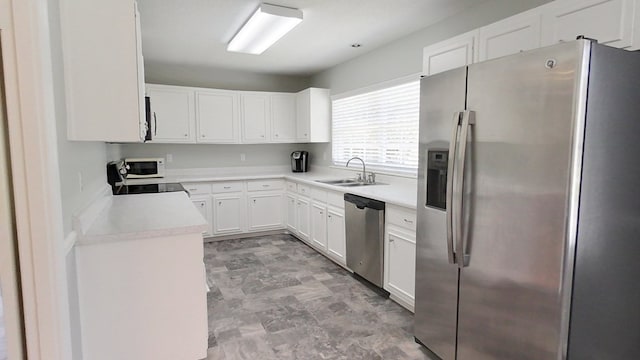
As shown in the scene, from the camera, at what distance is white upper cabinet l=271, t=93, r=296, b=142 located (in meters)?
5.50

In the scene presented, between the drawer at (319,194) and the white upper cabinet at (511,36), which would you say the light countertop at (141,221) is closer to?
the drawer at (319,194)

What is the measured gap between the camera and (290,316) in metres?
2.80

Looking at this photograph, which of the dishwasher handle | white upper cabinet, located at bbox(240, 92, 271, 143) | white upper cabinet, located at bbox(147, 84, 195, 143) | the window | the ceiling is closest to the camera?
the ceiling

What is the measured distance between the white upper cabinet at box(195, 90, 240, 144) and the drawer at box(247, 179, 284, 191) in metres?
0.70

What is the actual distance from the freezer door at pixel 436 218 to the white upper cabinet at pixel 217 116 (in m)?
3.61

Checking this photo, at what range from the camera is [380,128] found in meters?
4.17

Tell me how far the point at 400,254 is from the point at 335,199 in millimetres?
1199

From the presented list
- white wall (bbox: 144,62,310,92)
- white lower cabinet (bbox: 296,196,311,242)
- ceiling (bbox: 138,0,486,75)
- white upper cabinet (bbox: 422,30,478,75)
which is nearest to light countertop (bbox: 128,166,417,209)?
white lower cabinet (bbox: 296,196,311,242)

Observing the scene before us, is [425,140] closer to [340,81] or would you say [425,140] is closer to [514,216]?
[514,216]

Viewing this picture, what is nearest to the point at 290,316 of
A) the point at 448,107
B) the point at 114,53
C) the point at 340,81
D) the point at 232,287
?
the point at 232,287

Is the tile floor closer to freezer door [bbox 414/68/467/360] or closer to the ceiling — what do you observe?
freezer door [bbox 414/68/467/360]

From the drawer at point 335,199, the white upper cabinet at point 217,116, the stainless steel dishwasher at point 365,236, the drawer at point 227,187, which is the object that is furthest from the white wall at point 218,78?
the stainless steel dishwasher at point 365,236

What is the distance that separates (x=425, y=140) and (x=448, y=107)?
0.26 metres

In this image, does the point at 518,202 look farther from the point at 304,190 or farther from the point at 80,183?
the point at 304,190
